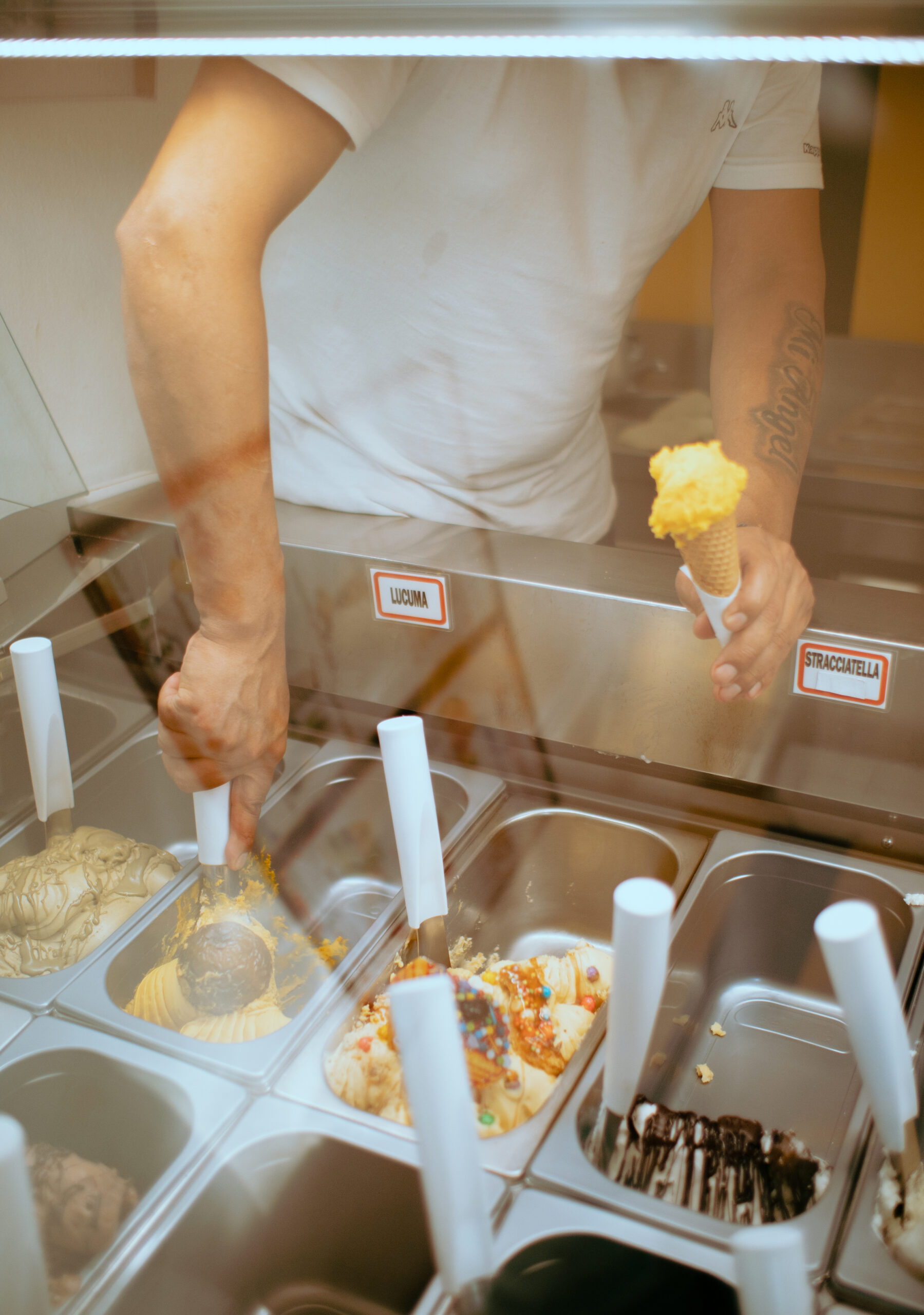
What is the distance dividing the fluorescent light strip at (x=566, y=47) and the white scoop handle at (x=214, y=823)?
0.68 metres

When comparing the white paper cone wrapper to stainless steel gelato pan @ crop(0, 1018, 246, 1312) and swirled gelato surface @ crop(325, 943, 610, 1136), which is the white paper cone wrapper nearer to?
swirled gelato surface @ crop(325, 943, 610, 1136)

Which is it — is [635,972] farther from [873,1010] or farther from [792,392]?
[792,392]

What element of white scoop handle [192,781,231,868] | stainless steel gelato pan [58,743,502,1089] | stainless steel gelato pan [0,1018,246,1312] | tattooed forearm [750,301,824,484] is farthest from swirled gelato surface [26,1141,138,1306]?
tattooed forearm [750,301,824,484]

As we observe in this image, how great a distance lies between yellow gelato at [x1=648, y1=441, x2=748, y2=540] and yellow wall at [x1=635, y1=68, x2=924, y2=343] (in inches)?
16.7

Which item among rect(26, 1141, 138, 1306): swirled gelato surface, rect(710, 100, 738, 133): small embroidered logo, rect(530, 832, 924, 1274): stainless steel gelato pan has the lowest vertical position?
rect(530, 832, 924, 1274): stainless steel gelato pan

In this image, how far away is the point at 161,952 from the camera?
1.04 meters

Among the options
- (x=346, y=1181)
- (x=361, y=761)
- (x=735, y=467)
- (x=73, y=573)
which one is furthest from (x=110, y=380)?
(x=346, y=1181)

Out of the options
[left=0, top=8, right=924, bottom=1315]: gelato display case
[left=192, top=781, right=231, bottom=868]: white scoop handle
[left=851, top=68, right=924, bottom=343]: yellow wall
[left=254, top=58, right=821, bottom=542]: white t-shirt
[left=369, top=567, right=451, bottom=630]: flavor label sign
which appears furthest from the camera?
[left=369, top=567, right=451, bottom=630]: flavor label sign

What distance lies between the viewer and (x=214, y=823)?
3.48 feet

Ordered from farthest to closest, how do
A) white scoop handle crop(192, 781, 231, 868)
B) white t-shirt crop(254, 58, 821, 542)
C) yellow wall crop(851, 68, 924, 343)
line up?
white scoop handle crop(192, 781, 231, 868) < white t-shirt crop(254, 58, 821, 542) < yellow wall crop(851, 68, 924, 343)

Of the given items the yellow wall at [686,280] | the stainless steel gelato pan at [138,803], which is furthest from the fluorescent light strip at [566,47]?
the stainless steel gelato pan at [138,803]

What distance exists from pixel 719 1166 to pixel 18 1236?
555 mm

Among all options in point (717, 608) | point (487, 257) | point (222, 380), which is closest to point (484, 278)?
point (487, 257)

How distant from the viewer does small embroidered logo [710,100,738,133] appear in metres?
0.96
